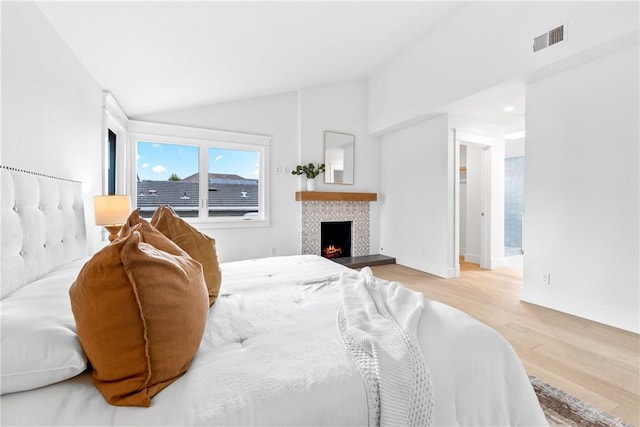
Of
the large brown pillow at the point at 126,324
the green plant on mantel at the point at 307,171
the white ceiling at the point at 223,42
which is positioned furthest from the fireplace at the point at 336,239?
the large brown pillow at the point at 126,324

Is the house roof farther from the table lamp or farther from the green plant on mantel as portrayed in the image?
the table lamp

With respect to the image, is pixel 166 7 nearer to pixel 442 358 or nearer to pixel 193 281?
pixel 193 281

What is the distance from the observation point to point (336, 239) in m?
5.36

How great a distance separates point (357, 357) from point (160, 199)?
412 centimetres

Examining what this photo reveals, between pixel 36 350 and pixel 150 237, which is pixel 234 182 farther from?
pixel 36 350

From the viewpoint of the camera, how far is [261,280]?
1715 millimetres

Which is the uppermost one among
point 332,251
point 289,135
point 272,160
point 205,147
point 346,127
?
point 346,127

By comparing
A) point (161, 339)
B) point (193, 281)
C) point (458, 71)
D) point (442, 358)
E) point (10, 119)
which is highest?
point (458, 71)

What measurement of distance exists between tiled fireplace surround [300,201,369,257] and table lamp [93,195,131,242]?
2.86 meters

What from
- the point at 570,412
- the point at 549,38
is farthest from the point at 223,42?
the point at 570,412

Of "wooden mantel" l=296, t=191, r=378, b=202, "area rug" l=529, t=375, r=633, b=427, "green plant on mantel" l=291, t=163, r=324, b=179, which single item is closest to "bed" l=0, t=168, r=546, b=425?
"area rug" l=529, t=375, r=633, b=427

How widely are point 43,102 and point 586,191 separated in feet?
13.9

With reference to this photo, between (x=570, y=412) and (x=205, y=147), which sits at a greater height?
(x=205, y=147)

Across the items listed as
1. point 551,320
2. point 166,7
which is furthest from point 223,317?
point 551,320
